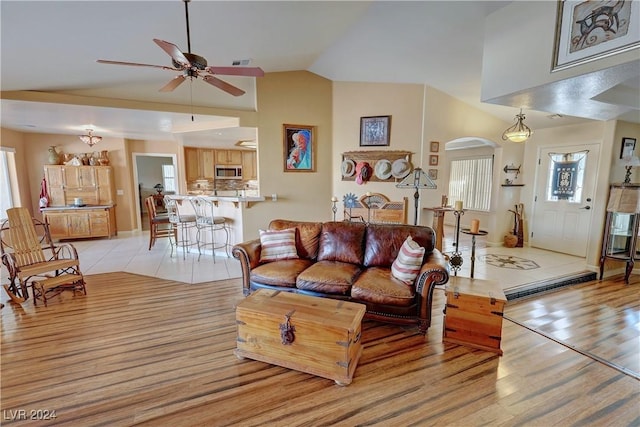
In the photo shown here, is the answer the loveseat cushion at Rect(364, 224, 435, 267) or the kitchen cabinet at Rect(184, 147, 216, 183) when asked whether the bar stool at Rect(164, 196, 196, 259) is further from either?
the loveseat cushion at Rect(364, 224, 435, 267)

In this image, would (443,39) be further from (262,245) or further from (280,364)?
(280,364)

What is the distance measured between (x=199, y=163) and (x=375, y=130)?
466cm

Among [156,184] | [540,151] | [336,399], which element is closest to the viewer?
[336,399]

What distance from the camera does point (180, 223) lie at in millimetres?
5258

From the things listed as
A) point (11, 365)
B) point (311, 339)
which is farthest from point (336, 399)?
point (11, 365)

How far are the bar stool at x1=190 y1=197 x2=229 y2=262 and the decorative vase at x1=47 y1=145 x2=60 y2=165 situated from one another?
382cm

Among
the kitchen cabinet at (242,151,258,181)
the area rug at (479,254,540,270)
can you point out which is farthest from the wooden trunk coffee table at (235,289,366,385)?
the kitchen cabinet at (242,151,258,181)

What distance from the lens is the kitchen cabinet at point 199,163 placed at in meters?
7.18

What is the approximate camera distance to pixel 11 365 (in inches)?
85.2

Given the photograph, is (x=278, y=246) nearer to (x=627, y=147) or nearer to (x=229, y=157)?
(x=229, y=157)

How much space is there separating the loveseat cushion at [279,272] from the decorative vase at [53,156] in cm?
623

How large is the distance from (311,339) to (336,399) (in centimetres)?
40

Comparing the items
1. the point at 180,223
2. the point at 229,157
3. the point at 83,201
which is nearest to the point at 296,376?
the point at 180,223

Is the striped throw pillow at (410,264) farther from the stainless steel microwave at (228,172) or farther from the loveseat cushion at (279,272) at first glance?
the stainless steel microwave at (228,172)
